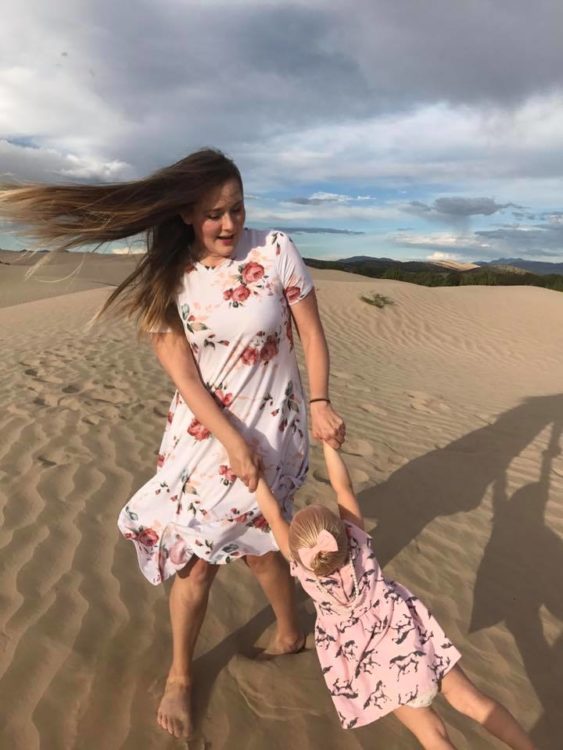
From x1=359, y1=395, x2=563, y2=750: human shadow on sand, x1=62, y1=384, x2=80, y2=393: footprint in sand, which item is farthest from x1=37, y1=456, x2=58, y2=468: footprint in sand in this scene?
x1=359, y1=395, x2=563, y2=750: human shadow on sand

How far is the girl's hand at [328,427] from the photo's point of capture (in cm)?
219

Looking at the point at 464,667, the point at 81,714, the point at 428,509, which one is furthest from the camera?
the point at 428,509

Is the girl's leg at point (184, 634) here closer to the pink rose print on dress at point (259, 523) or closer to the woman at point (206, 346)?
the woman at point (206, 346)

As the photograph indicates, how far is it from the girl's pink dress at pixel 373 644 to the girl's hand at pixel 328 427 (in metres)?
0.37

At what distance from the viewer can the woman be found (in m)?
2.12

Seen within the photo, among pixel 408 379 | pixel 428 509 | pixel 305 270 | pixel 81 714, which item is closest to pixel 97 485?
pixel 81 714

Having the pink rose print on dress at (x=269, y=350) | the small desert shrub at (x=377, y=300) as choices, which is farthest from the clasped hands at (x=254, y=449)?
the small desert shrub at (x=377, y=300)

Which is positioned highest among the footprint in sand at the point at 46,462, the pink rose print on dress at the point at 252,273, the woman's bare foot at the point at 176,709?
the pink rose print on dress at the point at 252,273

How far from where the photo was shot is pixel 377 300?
1702 centimetres

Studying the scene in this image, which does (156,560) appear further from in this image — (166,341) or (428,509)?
(428,509)

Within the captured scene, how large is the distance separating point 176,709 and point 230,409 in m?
1.20

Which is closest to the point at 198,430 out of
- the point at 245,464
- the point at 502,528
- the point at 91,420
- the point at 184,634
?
the point at 245,464

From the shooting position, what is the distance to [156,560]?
2266mm

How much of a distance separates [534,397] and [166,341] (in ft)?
26.9
